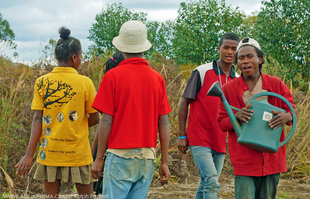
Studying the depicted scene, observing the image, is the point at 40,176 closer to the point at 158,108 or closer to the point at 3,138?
the point at 158,108

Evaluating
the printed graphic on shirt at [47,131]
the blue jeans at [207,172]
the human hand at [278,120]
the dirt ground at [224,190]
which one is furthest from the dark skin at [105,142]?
the dirt ground at [224,190]

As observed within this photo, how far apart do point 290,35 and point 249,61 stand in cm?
1000

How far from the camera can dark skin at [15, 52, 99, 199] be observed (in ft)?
11.0

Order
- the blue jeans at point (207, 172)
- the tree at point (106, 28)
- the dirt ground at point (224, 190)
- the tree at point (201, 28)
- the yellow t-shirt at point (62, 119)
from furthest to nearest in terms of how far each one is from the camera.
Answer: the tree at point (106, 28) < the tree at point (201, 28) < the dirt ground at point (224, 190) < the blue jeans at point (207, 172) < the yellow t-shirt at point (62, 119)

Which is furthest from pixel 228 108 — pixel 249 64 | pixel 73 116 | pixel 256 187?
pixel 73 116

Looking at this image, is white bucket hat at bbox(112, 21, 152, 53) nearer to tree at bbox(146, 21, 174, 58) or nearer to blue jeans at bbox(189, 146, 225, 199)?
blue jeans at bbox(189, 146, 225, 199)

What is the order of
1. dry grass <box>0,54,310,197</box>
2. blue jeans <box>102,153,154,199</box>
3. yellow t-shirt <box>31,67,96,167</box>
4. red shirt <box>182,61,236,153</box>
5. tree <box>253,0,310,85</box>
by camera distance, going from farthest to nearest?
tree <box>253,0,310,85</box> < dry grass <box>0,54,310,197</box> < red shirt <box>182,61,236,153</box> < yellow t-shirt <box>31,67,96,167</box> < blue jeans <box>102,153,154,199</box>

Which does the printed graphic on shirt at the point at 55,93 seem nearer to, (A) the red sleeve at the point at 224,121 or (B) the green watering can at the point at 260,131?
(A) the red sleeve at the point at 224,121

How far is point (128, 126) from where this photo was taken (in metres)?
2.84

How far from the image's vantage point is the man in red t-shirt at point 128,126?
2.82 m

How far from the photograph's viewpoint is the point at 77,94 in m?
3.36

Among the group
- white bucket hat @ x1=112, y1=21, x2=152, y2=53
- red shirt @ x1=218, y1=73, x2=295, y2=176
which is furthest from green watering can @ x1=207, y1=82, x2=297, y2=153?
white bucket hat @ x1=112, y1=21, x2=152, y2=53

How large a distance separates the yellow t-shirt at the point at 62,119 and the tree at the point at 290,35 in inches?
389

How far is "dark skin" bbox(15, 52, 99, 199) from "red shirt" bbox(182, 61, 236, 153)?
100cm
